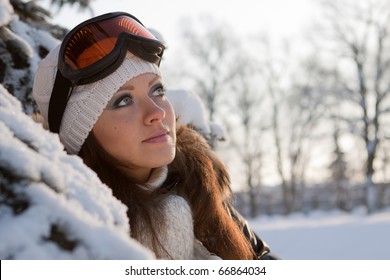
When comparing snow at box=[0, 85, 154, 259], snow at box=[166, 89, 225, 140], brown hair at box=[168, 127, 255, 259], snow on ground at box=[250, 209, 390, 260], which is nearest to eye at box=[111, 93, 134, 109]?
brown hair at box=[168, 127, 255, 259]

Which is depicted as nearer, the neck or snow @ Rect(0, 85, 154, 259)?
snow @ Rect(0, 85, 154, 259)

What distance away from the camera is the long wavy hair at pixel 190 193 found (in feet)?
5.93

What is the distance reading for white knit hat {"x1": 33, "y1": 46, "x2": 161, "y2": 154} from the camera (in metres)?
1.92

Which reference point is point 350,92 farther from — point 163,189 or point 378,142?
point 163,189

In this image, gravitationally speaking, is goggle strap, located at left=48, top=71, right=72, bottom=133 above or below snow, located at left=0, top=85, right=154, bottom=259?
below

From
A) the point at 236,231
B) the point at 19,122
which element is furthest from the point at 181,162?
the point at 19,122

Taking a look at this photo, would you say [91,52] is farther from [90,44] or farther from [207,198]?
[207,198]

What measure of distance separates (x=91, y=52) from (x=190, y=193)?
762mm

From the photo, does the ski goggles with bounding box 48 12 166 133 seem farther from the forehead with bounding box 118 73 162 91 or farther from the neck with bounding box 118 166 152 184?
the neck with bounding box 118 166 152 184

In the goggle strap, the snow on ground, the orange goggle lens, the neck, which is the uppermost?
the orange goggle lens

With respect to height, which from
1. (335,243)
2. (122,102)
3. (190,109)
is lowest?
(335,243)

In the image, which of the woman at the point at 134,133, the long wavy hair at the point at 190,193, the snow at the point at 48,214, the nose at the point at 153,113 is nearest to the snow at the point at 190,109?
the long wavy hair at the point at 190,193

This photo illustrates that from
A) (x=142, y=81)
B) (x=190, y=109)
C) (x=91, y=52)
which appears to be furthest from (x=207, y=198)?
(x=190, y=109)

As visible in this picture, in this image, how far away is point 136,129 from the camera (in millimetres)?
1821
